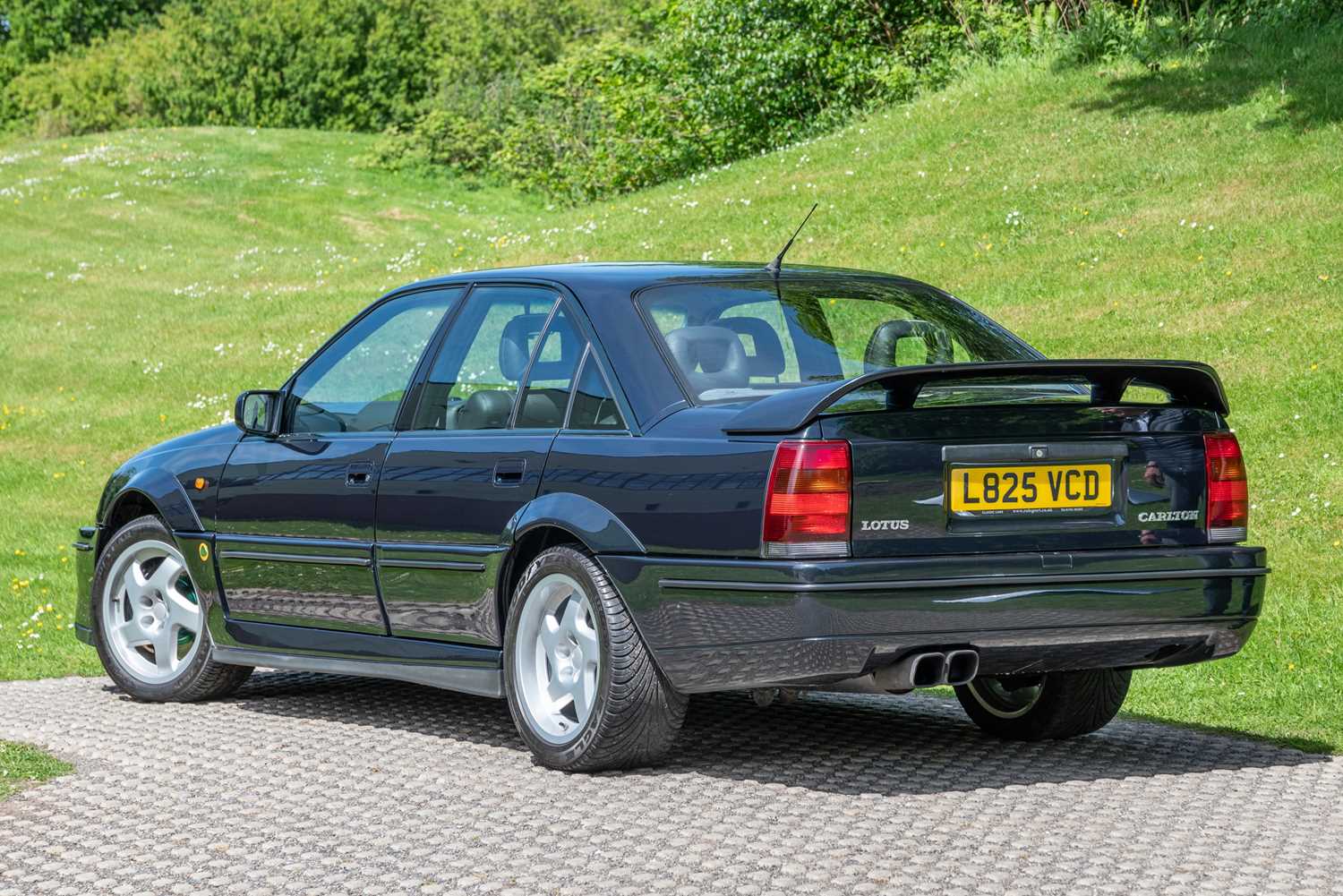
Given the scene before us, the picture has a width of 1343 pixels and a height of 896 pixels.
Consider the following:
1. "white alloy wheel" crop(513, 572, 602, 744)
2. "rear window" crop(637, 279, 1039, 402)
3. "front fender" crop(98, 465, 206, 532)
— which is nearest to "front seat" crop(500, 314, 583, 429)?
"rear window" crop(637, 279, 1039, 402)

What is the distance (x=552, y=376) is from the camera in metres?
6.05

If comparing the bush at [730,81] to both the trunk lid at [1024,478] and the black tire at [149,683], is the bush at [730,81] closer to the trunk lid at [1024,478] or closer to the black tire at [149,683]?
the black tire at [149,683]

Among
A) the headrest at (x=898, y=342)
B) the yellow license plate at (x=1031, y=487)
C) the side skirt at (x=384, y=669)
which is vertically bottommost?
the side skirt at (x=384, y=669)

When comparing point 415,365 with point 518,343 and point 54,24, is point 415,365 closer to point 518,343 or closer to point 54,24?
point 518,343

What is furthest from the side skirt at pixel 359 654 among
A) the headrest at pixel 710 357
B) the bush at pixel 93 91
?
the bush at pixel 93 91

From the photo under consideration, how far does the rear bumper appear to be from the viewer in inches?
198

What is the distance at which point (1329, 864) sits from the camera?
455 cm

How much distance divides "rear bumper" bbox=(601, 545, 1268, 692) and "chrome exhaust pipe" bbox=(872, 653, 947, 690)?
0.11 ft

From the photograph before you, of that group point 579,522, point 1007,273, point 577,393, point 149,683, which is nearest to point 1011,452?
point 579,522

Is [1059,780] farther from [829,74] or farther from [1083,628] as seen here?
[829,74]

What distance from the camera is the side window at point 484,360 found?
623 centimetres

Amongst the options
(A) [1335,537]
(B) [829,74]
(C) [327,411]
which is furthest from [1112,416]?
(B) [829,74]

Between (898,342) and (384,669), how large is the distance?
2.14 m

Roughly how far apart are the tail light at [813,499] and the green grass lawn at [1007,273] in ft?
7.74
